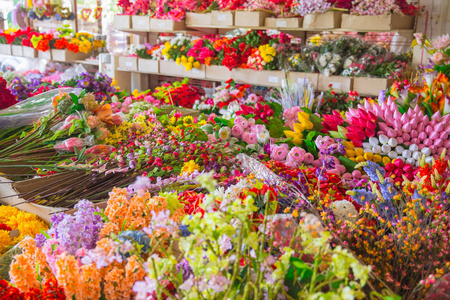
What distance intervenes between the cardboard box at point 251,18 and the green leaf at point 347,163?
7.48 feet

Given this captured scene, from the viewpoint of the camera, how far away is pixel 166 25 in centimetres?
434

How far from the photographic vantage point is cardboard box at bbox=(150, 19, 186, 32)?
4281mm

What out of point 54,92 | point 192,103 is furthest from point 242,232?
point 192,103

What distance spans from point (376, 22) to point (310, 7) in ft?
1.76

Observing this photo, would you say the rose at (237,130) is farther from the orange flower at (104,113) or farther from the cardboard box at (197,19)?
the cardboard box at (197,19)

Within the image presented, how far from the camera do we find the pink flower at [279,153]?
72.4 inches

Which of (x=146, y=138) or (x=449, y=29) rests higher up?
(x=449, y=29)

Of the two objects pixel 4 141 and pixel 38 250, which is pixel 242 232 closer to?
pixel 38 250

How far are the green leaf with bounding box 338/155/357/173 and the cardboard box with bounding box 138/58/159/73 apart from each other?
124 inches

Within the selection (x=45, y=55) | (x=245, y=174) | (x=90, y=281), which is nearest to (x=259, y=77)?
(x=245, y=174)

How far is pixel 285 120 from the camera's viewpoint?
232cm

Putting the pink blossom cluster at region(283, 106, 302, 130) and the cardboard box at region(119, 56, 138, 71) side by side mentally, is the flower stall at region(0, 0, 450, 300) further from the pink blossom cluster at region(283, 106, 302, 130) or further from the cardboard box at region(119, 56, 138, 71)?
the cardboard box at region(119, 56, 138, 71)

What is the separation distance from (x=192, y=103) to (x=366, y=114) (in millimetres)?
2213

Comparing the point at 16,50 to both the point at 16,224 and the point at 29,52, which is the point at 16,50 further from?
the point at 16,224
